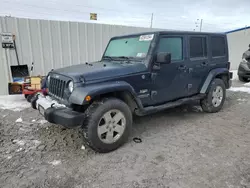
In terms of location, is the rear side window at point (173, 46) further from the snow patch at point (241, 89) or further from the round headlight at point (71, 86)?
the snow patch at point (241, 89)

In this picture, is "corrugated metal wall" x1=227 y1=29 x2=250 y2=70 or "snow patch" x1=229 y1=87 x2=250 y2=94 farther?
"corrugated metal wall" x1=227 y1=29 x2=250 y2=70

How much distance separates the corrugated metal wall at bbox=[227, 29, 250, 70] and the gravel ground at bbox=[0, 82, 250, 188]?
9421mm

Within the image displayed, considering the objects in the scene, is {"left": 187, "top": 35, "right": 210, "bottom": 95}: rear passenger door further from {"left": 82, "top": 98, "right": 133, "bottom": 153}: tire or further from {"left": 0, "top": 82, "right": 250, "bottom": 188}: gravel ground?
{"left": 82, "top": 98, "right": 133, "bottom": 153}: tire

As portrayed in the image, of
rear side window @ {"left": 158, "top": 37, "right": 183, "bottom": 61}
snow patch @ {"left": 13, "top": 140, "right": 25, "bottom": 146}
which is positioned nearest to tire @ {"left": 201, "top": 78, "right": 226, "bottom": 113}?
rear side window @ {"left": 158, "top": 37, "right": 183, "bottom": 61}

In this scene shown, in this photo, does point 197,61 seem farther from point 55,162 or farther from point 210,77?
point 55,162

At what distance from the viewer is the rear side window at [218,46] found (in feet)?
15.5

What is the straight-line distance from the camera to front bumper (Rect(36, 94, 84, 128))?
8.63 ft

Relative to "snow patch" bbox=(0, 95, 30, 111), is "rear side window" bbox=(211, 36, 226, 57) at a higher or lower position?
higher

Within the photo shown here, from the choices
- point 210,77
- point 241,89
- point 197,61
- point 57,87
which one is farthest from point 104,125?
point 241,89

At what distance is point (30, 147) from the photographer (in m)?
3.21

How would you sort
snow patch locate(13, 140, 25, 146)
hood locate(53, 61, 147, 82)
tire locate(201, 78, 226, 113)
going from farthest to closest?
tire locate(201, 78, 226, 113), snow patch locate(13, 140, 25, 146), hood locate(53, 61, 147, 82)

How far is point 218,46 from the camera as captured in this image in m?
4.88

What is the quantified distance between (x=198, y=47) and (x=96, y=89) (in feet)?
8.89

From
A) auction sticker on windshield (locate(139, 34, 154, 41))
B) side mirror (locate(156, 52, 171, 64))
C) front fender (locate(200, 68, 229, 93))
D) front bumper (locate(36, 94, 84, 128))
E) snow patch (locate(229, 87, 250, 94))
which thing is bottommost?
snow patch (locate(229, 87, 250, 94))
